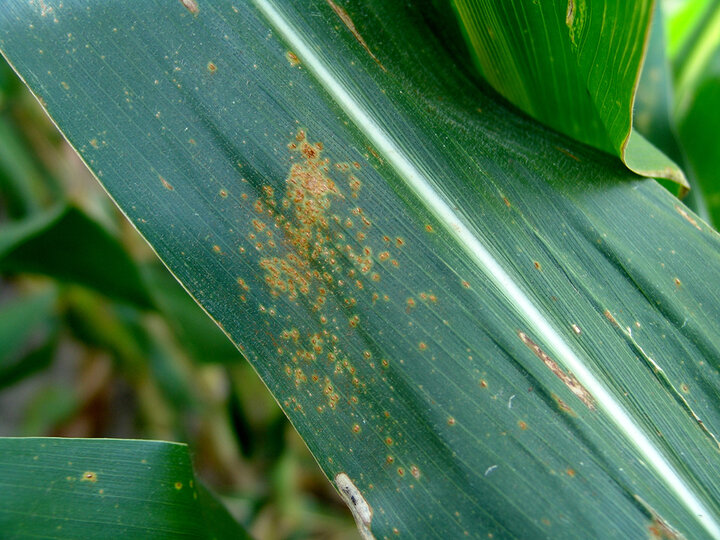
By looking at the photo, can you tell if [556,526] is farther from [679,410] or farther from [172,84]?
[172,84]

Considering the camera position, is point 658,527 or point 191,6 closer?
point 658,527

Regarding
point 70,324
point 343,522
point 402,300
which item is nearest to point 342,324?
point 402,300

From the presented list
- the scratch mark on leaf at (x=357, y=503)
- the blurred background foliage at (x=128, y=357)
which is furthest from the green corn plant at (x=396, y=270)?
the blurred background foliage at (x=128, y=357)

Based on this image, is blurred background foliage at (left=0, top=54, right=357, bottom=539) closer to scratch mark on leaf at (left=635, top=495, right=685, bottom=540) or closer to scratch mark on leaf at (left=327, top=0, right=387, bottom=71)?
scratch mark on leaf at (left=327, top=0, right=387, bottom=71)

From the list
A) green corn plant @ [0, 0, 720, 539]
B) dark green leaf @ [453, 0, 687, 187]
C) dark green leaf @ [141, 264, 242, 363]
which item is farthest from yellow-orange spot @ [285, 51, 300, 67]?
dark green leaf @ [141, 264, 242, 363]

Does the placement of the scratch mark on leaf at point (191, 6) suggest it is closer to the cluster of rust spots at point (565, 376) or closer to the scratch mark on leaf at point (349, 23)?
the scratch mark on leaf at point (349, 23)

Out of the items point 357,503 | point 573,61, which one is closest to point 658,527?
point 357,503

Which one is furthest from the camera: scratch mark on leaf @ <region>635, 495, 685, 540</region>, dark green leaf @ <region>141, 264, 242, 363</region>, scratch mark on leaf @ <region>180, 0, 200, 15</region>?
dark green leaf @ <region>141, 264, 242, 363</region>

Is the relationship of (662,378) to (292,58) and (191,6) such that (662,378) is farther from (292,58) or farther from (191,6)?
(191,6)
